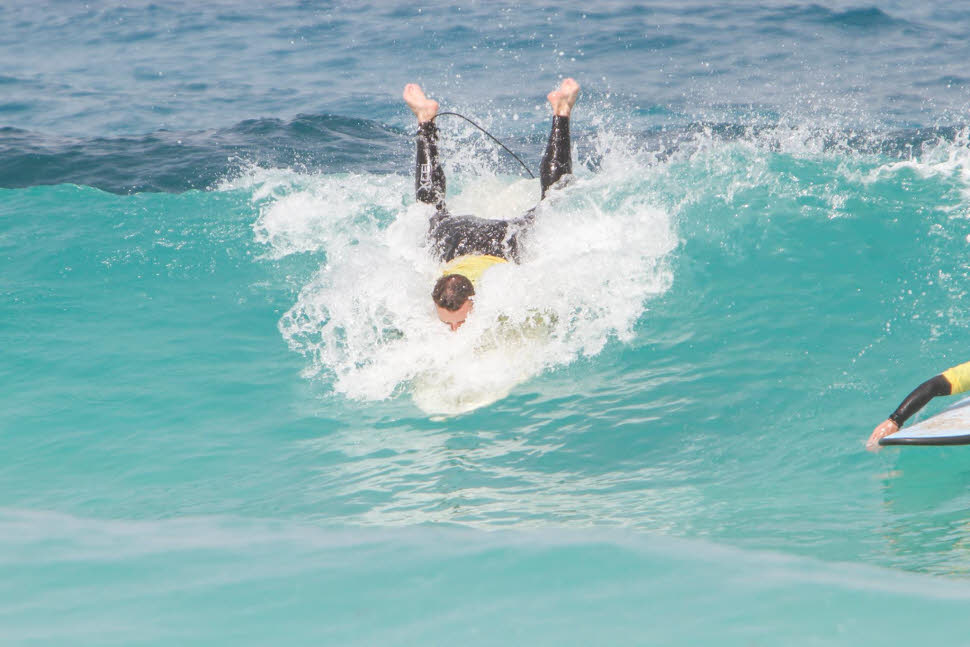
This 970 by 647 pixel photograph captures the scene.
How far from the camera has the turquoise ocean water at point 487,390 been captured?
3.36 m

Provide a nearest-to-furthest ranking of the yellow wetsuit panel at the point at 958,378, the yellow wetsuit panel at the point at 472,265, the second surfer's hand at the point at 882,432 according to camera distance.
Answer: the second surfer's hand at the point at 882,432
the yellow wetsuit panel at the point at 958,378
the yellow wetsuit panel at the point at 472,265

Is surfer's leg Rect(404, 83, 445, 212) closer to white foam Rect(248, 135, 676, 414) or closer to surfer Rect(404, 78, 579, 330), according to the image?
surfer Rect(404, 78, 579, 330)

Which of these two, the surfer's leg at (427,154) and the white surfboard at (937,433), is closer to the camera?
the white surfboard at (937,433)

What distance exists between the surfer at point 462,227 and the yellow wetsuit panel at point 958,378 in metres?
2.99

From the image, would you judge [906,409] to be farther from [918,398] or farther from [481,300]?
[481,300]

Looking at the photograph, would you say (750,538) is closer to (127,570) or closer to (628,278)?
(127,570)

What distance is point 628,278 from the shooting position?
7180mm

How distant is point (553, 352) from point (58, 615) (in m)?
3.78

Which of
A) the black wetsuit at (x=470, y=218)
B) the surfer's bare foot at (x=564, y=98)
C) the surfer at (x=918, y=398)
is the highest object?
the surfer's bare foot at (x=564, y=98)

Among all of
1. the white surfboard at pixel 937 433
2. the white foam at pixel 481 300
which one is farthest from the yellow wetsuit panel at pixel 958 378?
the white foam at pixel 481 300

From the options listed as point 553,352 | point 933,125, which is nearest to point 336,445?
point 553,352

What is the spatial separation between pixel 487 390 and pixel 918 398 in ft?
8.33

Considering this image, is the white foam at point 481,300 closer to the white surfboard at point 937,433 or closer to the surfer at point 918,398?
the surfer at point 918,398

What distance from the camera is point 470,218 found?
760cm
